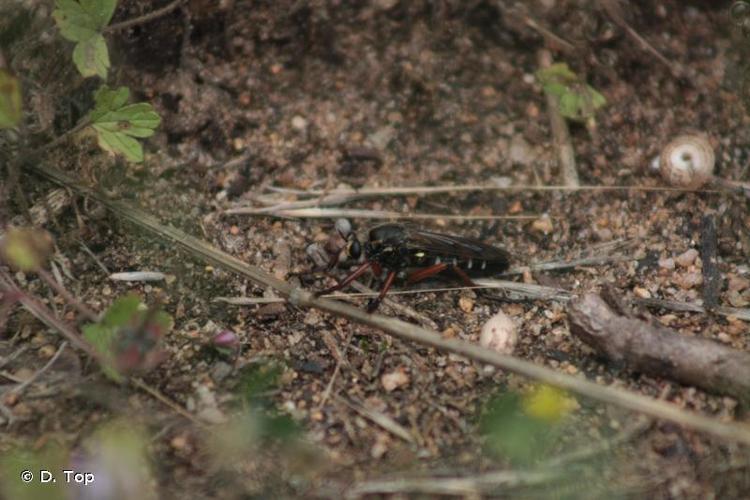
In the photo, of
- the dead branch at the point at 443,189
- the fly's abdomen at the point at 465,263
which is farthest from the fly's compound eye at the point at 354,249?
the dead branch at the point at 443,189

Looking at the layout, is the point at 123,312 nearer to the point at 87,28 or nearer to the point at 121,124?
the point at 121,124

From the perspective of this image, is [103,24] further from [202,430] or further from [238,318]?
[202,430]

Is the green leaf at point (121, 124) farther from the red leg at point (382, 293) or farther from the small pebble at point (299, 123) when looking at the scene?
the red leg at point (382, 293)

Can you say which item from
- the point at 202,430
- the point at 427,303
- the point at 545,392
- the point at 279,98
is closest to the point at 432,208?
the point at 427,303

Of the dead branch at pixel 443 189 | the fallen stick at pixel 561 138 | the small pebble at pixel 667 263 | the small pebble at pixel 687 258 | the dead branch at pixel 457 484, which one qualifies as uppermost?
the fallen stick at pixel 561 138

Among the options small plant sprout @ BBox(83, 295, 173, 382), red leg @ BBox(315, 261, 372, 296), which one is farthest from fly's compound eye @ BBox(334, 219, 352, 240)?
small plant sprout @ BBox(83, 295, 173, 382)

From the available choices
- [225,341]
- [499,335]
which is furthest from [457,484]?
[225,341]
